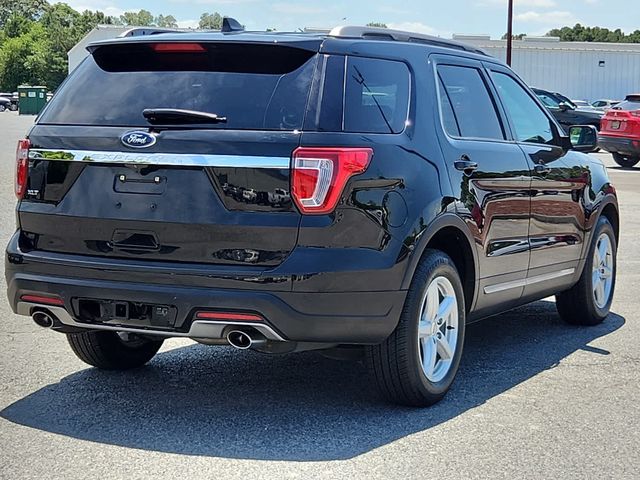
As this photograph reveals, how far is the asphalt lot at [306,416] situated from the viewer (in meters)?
4.34

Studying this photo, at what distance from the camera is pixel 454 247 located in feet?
18.5

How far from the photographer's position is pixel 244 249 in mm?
4555

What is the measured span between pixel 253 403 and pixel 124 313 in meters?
0.93

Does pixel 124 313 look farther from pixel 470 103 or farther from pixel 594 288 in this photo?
pixel 594 288

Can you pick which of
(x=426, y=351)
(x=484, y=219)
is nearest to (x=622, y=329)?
(x=484, y=219)

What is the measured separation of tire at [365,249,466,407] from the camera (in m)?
4.95

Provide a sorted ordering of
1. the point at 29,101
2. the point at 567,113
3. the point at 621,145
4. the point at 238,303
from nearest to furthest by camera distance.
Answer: the point at 238,303
the point at 621,145
the point at 567,113
the point at 29,101

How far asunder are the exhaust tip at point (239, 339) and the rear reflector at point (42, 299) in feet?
2.75

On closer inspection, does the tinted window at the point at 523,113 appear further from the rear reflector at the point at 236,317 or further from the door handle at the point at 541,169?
the rear reflector at the point at 236,317

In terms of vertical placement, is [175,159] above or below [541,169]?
above

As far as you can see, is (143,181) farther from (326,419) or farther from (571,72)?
(571,72)

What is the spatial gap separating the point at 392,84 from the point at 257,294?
1342mm

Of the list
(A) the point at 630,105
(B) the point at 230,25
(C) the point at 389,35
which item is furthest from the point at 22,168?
(A) the point at 630,105

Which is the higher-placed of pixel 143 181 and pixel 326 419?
pixel 143 181
